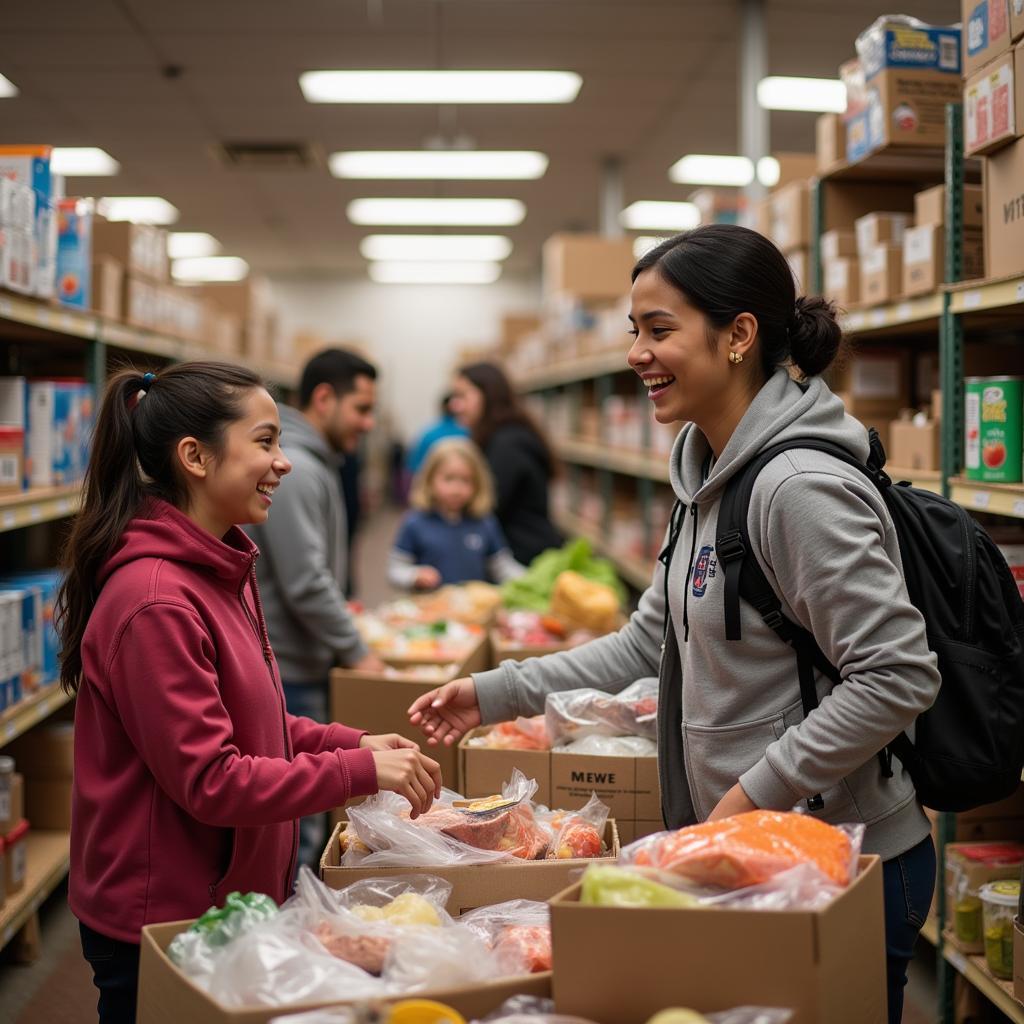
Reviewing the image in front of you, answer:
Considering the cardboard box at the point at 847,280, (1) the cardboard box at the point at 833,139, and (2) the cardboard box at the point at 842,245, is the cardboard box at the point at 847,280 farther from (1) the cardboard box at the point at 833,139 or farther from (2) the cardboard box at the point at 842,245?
(1) the cardboard box at the point at 833,139

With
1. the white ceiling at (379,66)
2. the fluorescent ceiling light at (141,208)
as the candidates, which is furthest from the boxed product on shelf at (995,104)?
the fluorescent ceiling light at (141,208)

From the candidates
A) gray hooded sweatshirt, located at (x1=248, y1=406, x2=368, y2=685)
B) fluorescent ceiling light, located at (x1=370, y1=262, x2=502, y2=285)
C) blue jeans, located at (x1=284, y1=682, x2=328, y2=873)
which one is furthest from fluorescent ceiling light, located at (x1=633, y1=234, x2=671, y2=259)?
fluorescent ceiling light, located at (x1=370, y1=262, x2=502, y2=285)

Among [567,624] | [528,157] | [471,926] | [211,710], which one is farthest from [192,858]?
[528,157]

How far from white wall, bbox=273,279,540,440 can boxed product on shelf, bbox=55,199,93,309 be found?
14398mm

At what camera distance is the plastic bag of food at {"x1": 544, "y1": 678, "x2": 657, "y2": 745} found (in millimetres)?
2326

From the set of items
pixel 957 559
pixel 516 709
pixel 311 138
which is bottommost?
pixel 516 709

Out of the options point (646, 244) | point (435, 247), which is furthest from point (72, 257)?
point (435, 247)

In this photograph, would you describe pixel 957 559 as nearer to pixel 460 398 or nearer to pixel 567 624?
pixel 567 624

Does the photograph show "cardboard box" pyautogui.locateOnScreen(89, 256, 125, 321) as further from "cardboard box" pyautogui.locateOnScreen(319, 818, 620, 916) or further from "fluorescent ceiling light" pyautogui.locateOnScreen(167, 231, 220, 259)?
"fluorescent ceiling light" pyautogui.locateOnScreen(167, 231, 220, 259)

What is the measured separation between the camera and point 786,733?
1619mm

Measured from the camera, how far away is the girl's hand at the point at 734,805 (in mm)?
1603

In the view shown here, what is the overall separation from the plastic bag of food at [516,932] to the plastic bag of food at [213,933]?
295 mm

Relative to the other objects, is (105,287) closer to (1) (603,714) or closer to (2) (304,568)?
(2) (304,568)

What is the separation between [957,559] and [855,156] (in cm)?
211
